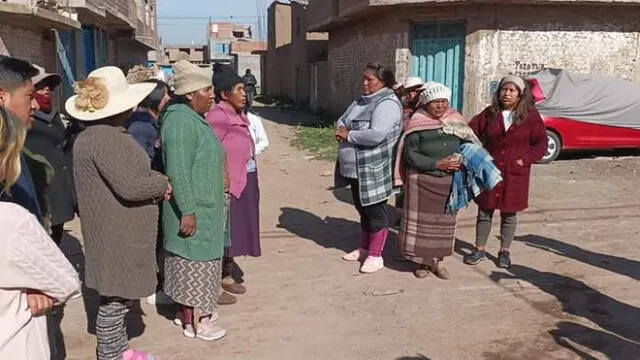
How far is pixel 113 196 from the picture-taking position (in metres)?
3.32

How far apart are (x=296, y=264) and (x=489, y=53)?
956 centimetres

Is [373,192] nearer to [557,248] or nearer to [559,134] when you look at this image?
[557,248]

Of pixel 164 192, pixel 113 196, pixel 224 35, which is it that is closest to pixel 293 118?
pixel 164 192

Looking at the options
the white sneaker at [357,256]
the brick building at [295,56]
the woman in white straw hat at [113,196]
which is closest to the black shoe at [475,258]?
the white sneaker at [357,256]

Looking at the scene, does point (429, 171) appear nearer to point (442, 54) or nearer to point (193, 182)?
point (193, 182)

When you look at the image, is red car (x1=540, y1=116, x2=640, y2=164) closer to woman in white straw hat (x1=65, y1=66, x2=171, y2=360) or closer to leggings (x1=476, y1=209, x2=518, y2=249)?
leggings (x1=476, y1=209, x2=518, y2=249)

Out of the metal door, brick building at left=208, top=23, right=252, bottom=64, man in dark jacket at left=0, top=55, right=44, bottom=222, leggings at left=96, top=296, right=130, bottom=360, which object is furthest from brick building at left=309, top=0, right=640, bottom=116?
brick building at left=208, top=23, right=252, bottom=64

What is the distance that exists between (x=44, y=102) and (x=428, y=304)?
314 centimetres

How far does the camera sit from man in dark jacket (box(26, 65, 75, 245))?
4.54 m

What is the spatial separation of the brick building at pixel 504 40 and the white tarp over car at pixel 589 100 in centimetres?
147

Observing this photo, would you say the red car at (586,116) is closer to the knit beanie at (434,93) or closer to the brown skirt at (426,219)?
the brown skirt at (426,219)

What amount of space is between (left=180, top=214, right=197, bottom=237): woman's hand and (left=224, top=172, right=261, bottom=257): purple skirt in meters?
0.95

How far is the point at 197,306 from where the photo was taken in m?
4.05

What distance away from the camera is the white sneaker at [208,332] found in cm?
418
